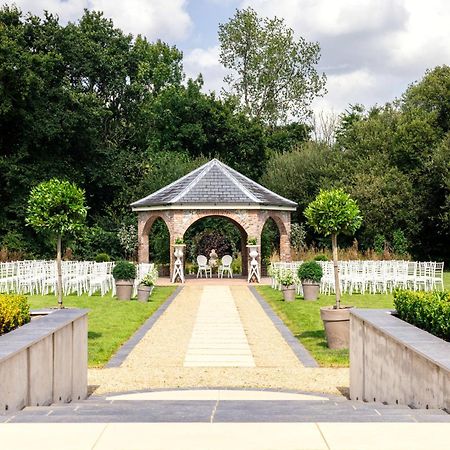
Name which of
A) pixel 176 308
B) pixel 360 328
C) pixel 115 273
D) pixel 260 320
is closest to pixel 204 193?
pixel 115 273

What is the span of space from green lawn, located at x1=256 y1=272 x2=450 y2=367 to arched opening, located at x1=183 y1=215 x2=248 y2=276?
9.03m

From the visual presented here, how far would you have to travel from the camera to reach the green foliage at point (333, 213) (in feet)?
44.9

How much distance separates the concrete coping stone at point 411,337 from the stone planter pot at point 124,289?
39.1 ft

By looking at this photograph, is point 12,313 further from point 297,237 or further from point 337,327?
point 297,237

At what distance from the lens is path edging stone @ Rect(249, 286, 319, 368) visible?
11.1 m

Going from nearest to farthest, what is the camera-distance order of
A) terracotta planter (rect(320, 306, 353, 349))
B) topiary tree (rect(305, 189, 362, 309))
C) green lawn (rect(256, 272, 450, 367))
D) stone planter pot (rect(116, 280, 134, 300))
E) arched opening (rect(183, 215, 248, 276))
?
green lawn (rect(256, 272, 450, 367)) < terracotta planter (rect(320, 306, 353, 349)) < topiary tree (rect(305, 189, 362, 309)) < stone planter pot (rect(116, 280, 134, 300)) < arched opening (rect(183, 215, 248, 276))

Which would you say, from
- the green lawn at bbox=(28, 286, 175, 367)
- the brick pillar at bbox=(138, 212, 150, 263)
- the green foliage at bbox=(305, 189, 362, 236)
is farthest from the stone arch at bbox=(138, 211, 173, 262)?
the green foliage at bbox=(305, 189, 362, 236)

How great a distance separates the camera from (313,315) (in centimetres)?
1636

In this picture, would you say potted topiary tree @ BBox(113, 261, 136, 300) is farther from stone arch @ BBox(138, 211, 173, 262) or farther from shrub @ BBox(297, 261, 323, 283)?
stone arch @ BBox(138, 211, 173, 262)

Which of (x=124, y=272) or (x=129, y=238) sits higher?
(x=129, y=238)

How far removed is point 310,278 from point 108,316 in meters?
5.96

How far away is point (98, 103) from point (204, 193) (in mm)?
11003

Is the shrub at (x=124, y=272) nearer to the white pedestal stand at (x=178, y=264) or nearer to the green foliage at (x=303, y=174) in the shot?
the white pedestal stand at (x=178, y=264)
